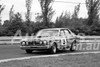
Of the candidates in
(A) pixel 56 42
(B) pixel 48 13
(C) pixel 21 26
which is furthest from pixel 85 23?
(A) pixel 56 42

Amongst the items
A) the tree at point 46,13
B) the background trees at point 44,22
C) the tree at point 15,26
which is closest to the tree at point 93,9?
the background trees at point 44,22

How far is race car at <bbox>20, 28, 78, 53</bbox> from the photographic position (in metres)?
12.6

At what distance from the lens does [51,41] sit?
42.0 ft

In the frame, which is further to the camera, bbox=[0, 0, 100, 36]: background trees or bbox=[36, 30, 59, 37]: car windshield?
bbox=[0, 0, 100, 36]: background trees

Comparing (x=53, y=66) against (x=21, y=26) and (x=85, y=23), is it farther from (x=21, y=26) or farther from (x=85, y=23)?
(x=85, y=23)

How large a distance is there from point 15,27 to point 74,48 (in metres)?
14.6

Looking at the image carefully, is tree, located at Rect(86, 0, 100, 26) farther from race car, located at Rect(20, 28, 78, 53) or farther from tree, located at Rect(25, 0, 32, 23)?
race car, located at Rect(20, 28, 78, 53)

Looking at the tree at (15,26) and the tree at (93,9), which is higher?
the tree at (93,9)

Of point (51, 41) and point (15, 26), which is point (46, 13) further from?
point (51, 41)

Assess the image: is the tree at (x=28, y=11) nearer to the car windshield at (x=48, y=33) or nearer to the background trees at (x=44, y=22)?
the background trees at (x=44, y=22)

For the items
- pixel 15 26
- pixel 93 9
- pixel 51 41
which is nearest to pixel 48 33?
pixel 51 41

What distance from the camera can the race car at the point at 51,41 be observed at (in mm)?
12578

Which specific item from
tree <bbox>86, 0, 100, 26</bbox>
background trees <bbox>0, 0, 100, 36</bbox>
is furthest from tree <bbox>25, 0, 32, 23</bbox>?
tree <bbox>86, 0, 100, 26</bbox>

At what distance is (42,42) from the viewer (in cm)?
1252
